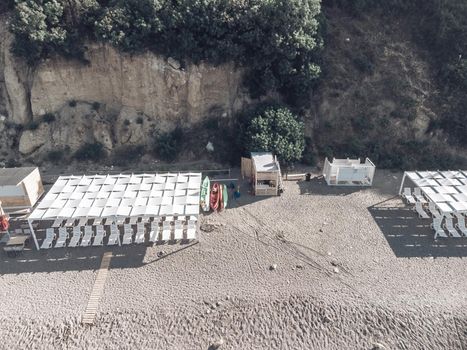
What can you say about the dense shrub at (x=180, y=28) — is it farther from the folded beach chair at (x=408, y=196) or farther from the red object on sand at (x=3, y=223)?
the red object on sand at (x=3, y=223)

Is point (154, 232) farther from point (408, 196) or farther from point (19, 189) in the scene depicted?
point (408, 196)

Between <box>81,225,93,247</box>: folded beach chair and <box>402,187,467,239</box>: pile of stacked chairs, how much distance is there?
20804 mm

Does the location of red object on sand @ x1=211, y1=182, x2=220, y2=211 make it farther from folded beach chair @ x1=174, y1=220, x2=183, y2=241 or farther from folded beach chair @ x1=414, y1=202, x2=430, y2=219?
folded beach chair @ x1=414, y1=202, x2=430, y2=219

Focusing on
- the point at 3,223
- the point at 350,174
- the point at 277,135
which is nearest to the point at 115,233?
the point at 3,223

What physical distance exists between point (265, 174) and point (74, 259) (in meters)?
13.3

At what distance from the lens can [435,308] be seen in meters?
16.2

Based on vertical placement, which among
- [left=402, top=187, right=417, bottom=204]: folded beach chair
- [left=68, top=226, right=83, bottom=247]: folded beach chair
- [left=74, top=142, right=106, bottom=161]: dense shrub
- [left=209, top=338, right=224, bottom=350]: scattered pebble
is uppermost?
[left=74, top=142, right=106, bottom=161]: dense shrub

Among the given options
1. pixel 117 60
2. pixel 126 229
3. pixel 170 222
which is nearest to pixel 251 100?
pixel 117 60

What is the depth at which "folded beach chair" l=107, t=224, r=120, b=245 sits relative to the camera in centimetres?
1981

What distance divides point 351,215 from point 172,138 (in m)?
15.5

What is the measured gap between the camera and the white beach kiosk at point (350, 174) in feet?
83.0

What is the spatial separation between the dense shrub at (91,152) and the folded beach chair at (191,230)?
12.4m

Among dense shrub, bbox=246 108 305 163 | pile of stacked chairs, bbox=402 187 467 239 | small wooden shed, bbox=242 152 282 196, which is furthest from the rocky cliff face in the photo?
pile of stacked chairs, bbox=402 187 467 239

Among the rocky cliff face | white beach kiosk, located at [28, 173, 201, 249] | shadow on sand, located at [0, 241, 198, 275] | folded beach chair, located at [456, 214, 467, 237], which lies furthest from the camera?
the rocky cliff face
